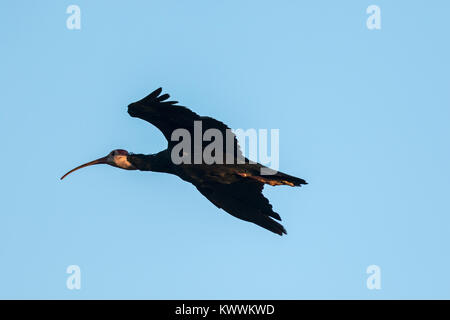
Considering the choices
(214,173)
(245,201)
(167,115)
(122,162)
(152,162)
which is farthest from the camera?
(122,162)

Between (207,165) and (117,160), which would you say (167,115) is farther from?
(117,160)

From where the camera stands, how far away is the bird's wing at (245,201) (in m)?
25.7

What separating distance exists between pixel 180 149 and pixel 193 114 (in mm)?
1195

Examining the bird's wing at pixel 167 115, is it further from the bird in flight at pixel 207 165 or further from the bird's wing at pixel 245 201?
the bird's wing at pixel 245 201

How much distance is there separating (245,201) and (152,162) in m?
2.11

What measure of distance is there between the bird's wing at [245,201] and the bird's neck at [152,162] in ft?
2.88

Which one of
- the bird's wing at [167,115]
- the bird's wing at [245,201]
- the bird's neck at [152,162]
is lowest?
the bird's wing at [245,201]

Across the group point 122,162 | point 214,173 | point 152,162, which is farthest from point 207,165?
point 122,162

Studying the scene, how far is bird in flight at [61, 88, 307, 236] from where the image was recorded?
24.4m

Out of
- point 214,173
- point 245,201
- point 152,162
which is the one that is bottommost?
point 245,201

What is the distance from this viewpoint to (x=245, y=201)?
25.9 metres

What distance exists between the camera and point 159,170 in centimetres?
2572

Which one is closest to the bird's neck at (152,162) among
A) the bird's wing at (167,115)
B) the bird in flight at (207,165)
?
the bird in flight at (207,165)
